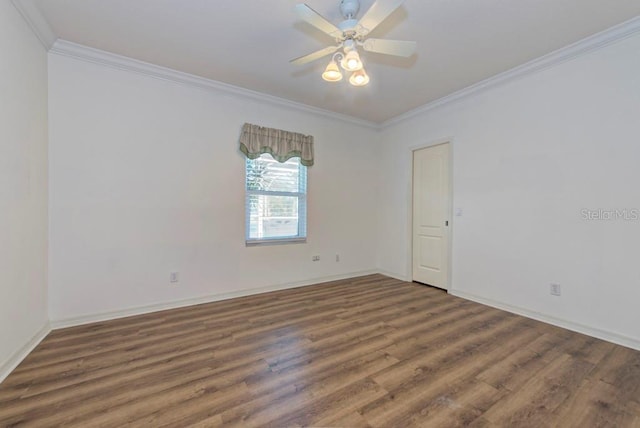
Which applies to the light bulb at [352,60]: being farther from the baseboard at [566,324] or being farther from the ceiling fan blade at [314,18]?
the baseboard at [566,324]

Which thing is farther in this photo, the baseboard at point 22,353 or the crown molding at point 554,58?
the crown molding at point 554,58

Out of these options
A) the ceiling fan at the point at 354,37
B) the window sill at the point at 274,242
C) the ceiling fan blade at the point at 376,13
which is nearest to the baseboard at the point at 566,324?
the window sill at the point at 274,242

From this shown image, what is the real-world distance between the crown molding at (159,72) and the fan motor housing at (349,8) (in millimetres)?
1868

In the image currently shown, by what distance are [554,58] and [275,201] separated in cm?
348

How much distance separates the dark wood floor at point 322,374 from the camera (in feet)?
4.97

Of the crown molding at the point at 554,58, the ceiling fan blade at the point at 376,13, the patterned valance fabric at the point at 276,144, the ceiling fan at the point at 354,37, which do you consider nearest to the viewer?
the ceiling fan blade at the point at 376,13

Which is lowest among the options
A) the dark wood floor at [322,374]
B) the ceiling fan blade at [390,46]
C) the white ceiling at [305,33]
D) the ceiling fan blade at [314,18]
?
the dark wood floor at [322,374]

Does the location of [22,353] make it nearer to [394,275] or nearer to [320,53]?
[320,53]

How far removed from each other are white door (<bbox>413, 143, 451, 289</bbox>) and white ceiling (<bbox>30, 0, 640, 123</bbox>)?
1.10m

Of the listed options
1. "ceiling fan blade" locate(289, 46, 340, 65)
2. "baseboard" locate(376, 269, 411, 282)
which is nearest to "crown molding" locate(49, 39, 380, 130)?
"ceiling fan blade" locate(289, 46, 340, 65)

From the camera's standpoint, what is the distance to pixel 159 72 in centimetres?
298

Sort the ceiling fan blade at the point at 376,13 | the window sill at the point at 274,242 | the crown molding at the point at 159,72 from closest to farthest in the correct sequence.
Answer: the ceiling fan blade at the point at 376,13, the crown molding at the point at 159,72, the window sill at the point at 274,242

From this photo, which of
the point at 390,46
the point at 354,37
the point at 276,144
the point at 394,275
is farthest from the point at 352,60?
the point at 394,275

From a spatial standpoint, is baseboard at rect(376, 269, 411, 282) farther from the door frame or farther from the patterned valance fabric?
the patterned valance fabric
